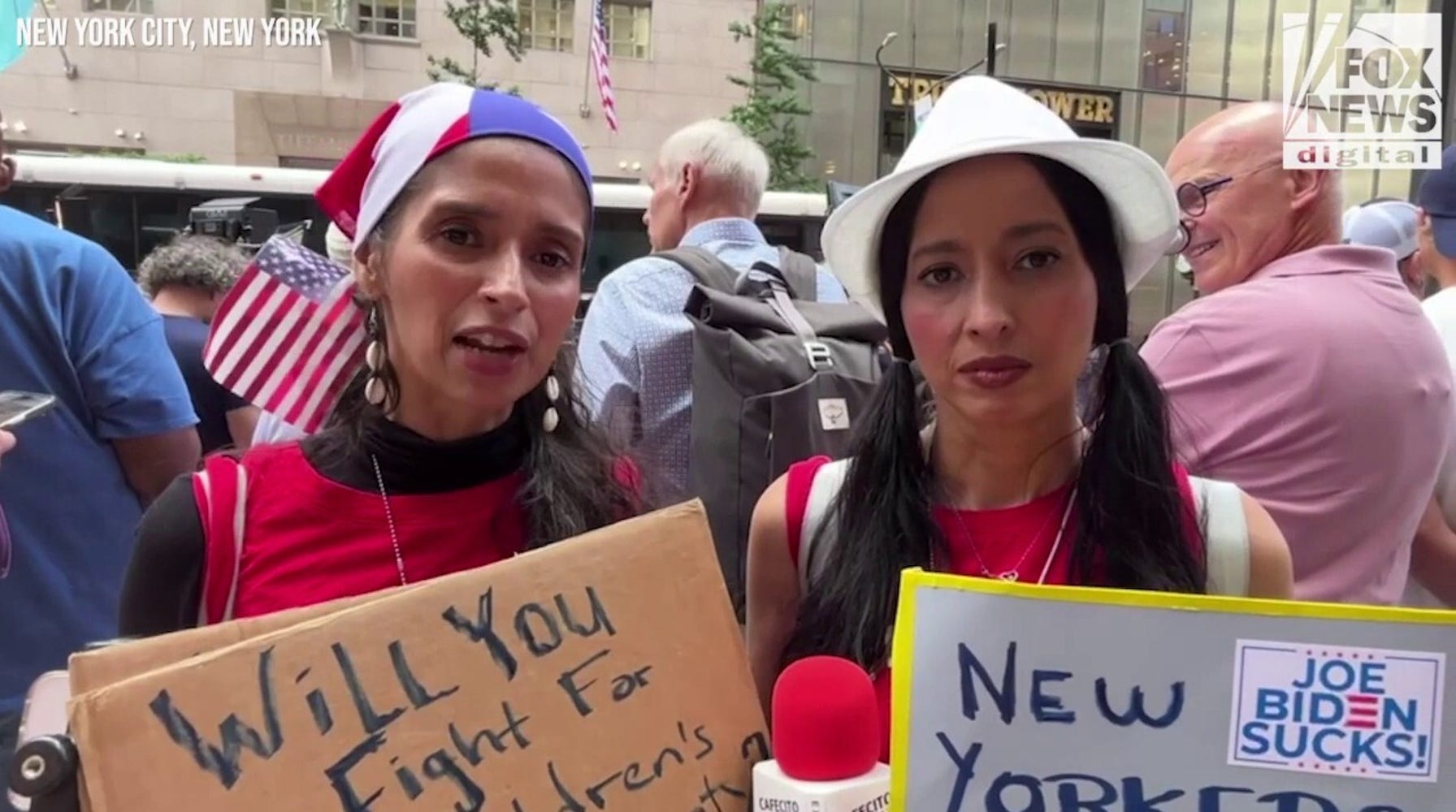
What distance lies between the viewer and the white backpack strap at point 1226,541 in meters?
1.36

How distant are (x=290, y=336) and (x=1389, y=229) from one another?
14.7ft

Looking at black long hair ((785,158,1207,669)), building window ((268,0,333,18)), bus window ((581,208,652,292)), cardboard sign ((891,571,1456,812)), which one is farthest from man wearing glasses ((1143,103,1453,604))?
building window ((268,0,333,18))

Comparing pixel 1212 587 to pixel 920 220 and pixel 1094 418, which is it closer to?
pixel 1094 418

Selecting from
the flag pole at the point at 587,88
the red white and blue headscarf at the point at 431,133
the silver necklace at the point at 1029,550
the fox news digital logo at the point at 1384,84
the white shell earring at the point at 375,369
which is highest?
the flag pole at the point at 587,88

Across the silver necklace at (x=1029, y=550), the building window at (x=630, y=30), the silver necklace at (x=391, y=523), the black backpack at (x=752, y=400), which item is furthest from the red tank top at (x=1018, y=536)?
the building window at (x=630, y=30)

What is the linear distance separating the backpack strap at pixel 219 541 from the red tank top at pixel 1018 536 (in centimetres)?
91

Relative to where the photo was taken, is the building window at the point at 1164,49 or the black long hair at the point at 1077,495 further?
the building window at the point at 1164,49

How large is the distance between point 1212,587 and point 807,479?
55 cm

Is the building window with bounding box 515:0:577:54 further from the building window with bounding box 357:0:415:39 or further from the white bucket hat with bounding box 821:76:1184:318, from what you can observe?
the white bucket hat with bounding box 821:76:1184:318

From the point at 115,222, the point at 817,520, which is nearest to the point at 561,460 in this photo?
the point at 817,520

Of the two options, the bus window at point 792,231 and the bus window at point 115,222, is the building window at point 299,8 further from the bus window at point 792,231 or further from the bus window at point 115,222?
the bus window at point 792,231

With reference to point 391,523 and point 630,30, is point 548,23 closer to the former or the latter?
point 630,30

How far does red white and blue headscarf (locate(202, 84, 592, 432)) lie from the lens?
143 centimetres

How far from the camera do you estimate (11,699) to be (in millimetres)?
2051
